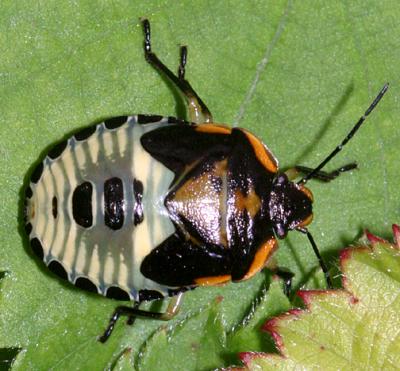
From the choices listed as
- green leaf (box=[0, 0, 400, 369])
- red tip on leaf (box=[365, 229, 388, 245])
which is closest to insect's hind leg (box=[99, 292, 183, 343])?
green leaf (box=[0, 0, 400, 369])

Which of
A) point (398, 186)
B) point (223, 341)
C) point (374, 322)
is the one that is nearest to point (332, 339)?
point (374, 322)

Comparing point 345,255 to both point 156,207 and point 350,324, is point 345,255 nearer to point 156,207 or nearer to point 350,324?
point 350,324

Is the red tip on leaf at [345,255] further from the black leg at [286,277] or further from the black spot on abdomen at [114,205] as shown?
the black spot on abdomen at [114,205]

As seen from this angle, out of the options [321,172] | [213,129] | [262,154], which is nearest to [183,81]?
[213,129]

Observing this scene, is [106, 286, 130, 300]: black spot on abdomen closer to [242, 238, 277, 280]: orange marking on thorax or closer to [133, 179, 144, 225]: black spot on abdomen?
[133, 179, 144, 225]: black spot on abdomen

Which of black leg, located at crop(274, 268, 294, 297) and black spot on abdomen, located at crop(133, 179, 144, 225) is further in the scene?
black leg, located at crop(274, 268, 294, 297)

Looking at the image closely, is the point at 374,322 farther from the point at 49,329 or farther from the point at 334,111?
the point at 49,329
